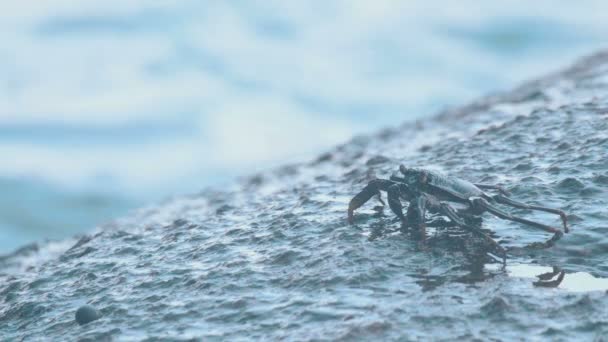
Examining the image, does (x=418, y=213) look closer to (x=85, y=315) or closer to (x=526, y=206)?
(x=526, y=206)

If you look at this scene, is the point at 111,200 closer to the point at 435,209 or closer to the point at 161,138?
the point at 161,138

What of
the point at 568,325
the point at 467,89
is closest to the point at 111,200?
the point at 467,89

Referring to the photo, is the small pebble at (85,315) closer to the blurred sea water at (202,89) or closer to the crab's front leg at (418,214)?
the crab's front leg at (418,214)

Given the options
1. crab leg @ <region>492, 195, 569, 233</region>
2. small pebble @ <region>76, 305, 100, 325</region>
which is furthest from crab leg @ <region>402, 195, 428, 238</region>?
small pebble @ <region>76, 305, 100, 325</region>

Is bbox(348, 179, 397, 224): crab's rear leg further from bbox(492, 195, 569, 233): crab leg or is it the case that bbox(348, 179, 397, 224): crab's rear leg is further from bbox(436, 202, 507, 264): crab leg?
bbox(492, 195, 569, 233): crab leg

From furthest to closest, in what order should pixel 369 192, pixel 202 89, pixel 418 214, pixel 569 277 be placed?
pixel 202 89 → pixel 369 192 → pixel 418 214 → pixel 569 277

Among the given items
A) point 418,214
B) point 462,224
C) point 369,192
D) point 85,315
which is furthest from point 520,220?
point 85,315

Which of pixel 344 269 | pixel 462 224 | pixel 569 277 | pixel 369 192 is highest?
pixel 369 192
